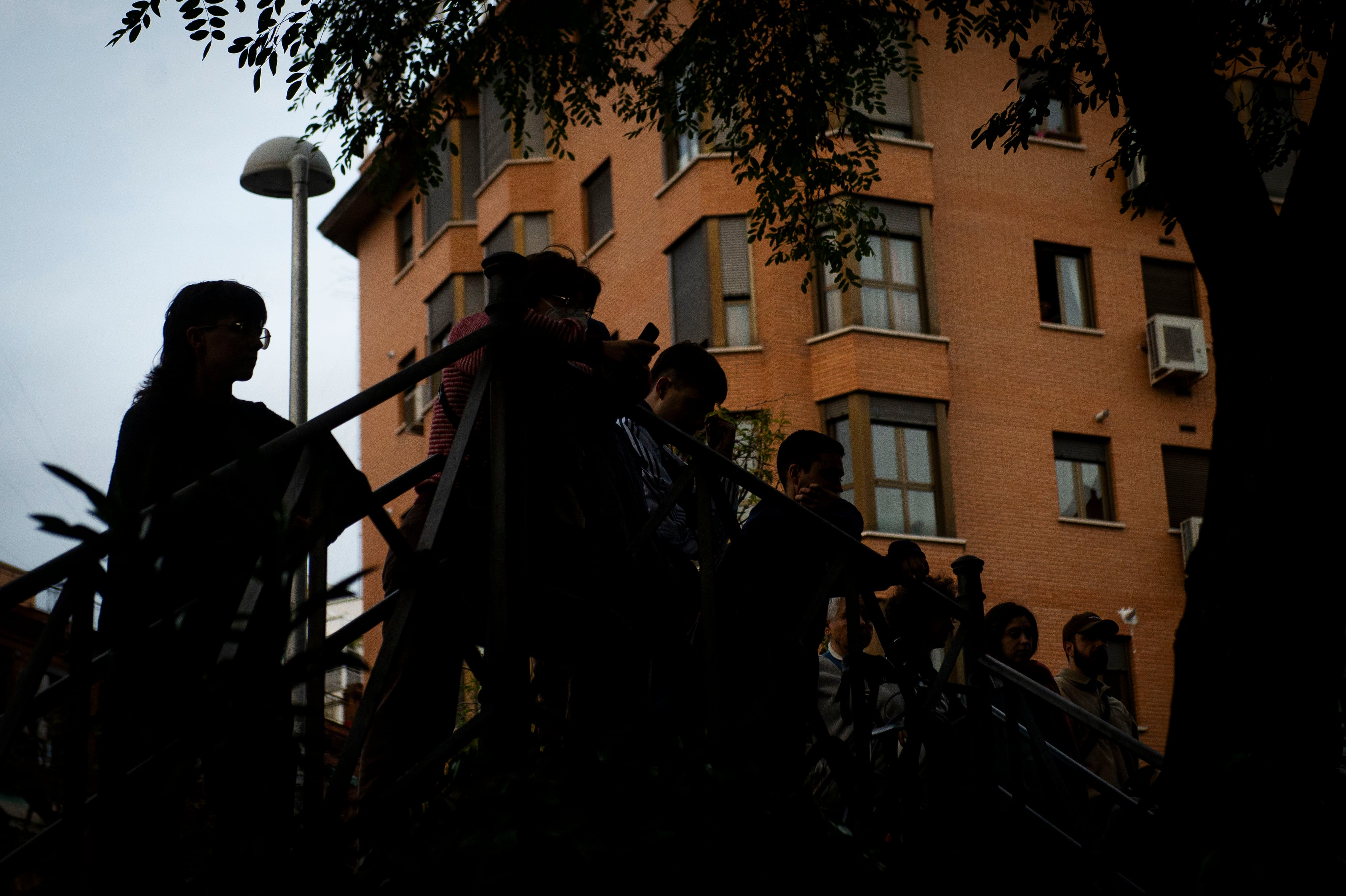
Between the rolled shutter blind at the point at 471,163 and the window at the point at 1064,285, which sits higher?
the rolled shutter blind at the point at 471,163

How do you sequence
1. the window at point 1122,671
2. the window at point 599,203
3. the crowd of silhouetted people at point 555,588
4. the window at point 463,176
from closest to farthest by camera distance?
the crowd of silhouetted people at point 555,588 < the window at point 1122,671 < the window at point 599,203 < the window at point 463,176

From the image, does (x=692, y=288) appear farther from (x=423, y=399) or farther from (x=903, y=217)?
(x=423, y=399)

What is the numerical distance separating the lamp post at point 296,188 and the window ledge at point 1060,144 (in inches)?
640

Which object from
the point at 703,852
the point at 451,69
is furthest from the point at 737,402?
the point at 703,852

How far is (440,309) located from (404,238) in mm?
3899

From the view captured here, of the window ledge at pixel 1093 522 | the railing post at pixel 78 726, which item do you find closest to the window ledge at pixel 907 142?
the window ledge at pixel 1093 522

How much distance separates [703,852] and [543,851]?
43 centimetres

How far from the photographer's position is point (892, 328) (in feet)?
76.0

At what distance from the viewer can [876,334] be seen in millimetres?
22688

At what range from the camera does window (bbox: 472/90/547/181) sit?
29000 millimetres

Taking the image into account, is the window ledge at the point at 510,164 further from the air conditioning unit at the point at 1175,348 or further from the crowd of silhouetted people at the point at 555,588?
the crowd of silhouetted people at the point at 555,588

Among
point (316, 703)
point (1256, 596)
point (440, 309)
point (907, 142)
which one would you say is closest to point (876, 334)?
point (907, 142)

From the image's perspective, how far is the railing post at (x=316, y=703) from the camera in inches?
98.3

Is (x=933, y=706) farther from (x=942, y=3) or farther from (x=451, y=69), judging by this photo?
(x=451, y=69)
